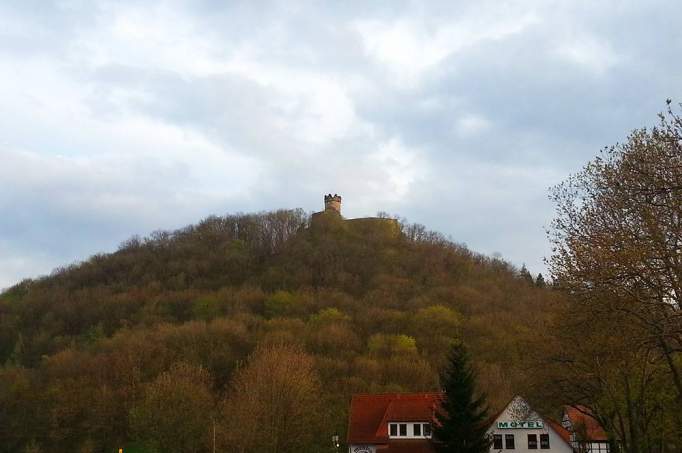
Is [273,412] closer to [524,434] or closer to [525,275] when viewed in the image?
[524,434]

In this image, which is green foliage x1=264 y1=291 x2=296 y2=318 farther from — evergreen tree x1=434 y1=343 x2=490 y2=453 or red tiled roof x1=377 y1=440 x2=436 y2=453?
evergreen tree x1=434 y1=343 x2=490 y2=453

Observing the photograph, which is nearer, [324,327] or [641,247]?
[641,247]

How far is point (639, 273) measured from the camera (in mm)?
21875

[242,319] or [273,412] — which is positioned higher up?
[242,319]

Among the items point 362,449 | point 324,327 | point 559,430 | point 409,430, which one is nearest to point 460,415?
point 409,430

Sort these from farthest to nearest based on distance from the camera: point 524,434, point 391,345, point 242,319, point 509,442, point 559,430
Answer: point 242,319 < point 391,345 < point 509,442 < point 524,434 < point 559,430

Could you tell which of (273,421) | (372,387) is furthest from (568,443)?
(372,387)

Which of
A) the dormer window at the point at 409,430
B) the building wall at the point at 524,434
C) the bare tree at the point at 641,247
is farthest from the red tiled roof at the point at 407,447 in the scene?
the bare tree at the point at 641,247

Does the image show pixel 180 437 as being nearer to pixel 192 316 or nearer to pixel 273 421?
pixel 273 421

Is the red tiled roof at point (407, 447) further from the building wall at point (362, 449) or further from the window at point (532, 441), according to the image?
the window at point (532, 441)

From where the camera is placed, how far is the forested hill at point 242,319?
69.7 metres

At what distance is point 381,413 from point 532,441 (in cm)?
1084

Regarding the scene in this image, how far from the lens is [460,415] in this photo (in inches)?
1527

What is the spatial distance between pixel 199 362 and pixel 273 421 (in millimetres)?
34817
